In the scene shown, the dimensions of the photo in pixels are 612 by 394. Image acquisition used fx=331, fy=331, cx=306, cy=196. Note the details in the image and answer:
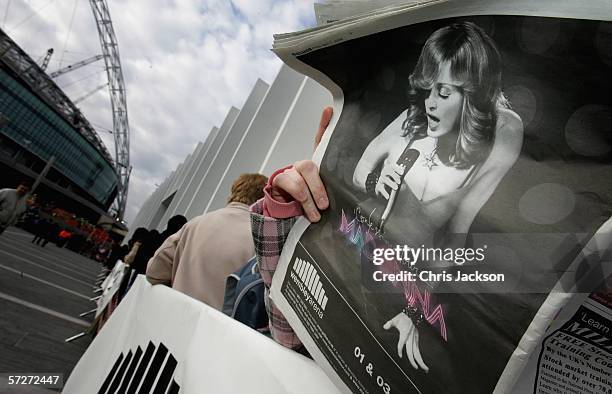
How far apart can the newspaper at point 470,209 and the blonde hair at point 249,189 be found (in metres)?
1.20

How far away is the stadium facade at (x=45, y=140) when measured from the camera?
33125 millimetres

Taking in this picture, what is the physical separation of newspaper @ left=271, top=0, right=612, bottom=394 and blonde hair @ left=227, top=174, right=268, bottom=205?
1.20 metres

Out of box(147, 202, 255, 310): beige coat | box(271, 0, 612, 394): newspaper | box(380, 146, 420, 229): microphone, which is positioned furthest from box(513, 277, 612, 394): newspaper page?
box(147, 202, 255, 310): beige coat

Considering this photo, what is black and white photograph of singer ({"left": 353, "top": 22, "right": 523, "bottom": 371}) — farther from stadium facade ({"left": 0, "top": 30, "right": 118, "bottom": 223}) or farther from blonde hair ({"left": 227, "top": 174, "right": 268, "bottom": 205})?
stadium facade ({"left": 0, "top": 30, "right": 118, "bottom": 223})

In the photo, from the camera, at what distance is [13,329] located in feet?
8.92

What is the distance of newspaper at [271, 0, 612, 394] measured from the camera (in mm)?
324

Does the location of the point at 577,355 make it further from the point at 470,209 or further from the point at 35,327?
the point at 35,327

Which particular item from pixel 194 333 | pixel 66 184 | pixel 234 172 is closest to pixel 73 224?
pixel 66 184

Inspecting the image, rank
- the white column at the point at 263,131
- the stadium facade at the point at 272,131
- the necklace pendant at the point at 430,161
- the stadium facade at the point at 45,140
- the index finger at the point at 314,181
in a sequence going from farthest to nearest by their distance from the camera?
the stadium facade at the point at 45,140 → the white column at the point at 263,131 → the stadium facade at the point at 272,131 → the index finger at the point at 314,181 → the necklace pendant at the point at 430,161

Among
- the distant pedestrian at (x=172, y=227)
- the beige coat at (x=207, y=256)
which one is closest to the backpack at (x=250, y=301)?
the beige coat at (x=207, y=256)

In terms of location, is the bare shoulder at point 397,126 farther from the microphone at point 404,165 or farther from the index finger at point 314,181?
the index finger at point 314,181

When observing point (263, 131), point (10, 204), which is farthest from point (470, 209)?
point (10, 204)

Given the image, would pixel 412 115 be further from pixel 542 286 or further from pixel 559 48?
pixel 542 286

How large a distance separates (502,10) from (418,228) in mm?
284
